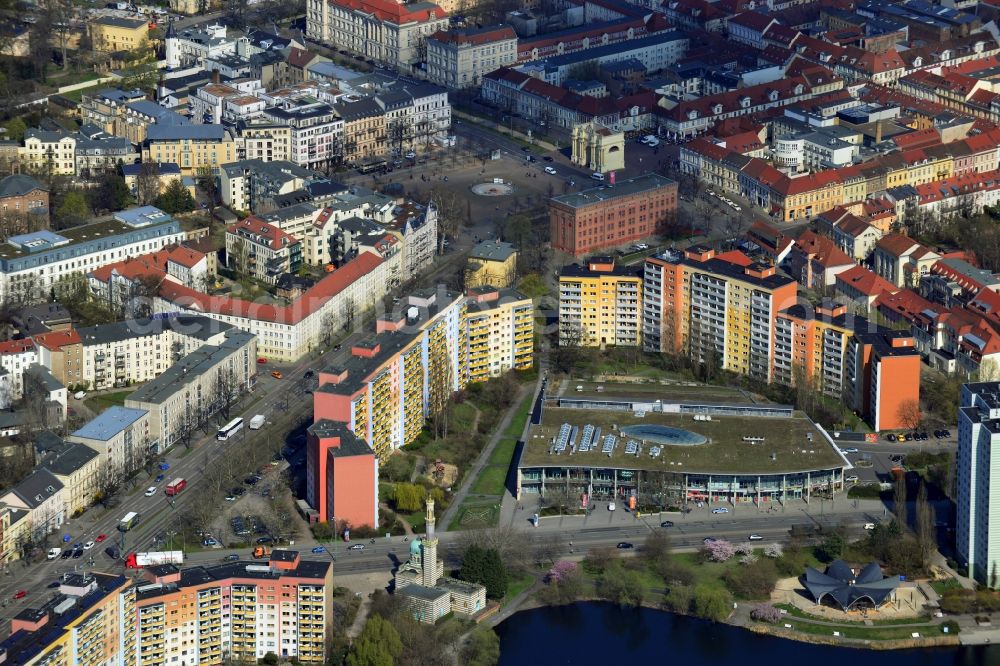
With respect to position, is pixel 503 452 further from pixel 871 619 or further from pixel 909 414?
pixel 871 619

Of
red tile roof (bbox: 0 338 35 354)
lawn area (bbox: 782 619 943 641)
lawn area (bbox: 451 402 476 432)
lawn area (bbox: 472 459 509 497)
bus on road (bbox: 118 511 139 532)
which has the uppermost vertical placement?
red tile roof (bbox: 0 338 35 354)

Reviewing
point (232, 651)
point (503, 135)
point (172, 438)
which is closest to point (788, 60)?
point (503, 135)

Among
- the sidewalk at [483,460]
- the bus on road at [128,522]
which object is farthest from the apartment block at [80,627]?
the sidewalk at [483,460]

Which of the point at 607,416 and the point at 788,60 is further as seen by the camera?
the point at 788,60

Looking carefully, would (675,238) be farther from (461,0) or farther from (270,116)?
(461,0)

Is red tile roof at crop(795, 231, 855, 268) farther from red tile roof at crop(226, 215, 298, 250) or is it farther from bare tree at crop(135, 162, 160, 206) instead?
bare tree at crop(135, 162, 160, 206)

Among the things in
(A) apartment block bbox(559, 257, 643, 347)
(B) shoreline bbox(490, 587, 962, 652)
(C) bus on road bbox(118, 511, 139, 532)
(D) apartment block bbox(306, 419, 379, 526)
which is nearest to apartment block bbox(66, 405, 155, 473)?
(C) bus on road bbox(118, 511, 139, 532)
